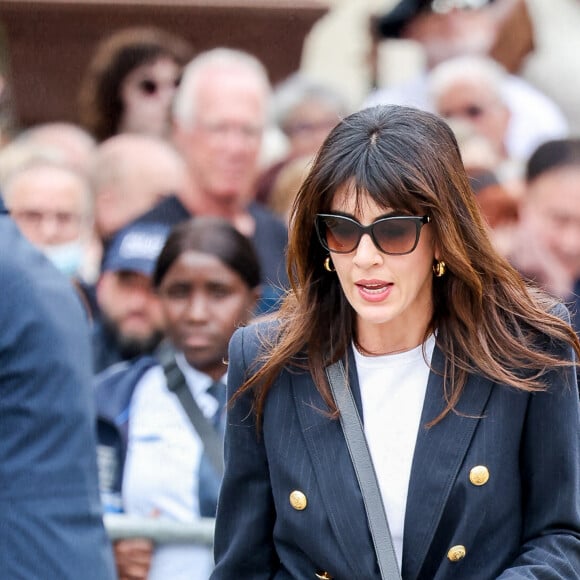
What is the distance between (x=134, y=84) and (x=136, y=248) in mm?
876

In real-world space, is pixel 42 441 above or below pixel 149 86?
below

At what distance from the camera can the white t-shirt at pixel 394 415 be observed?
2.64 meters

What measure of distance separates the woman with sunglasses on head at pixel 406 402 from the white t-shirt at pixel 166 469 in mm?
1394

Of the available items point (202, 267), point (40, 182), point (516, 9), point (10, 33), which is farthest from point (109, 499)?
point (516, 9)

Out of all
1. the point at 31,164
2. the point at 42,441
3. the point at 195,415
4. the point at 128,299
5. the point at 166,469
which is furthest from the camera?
the point at 31,164

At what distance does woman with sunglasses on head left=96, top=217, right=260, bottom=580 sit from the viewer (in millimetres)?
4281

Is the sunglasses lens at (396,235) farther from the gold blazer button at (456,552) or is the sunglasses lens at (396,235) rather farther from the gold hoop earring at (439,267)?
the gold blazer button at (456,552)

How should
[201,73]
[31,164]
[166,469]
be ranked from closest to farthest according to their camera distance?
[166,469] → [31,164] → [201,73]

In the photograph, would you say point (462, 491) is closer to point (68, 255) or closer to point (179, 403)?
point (179, 403)

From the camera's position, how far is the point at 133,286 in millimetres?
5129

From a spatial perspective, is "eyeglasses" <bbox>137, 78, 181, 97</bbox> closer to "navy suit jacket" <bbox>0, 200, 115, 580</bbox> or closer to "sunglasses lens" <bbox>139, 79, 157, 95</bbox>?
"sunglasses lens" <bbox>139, 79, 157, 95</bbox>

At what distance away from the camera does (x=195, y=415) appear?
4.46 m

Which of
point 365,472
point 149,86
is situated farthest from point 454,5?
point 365,472

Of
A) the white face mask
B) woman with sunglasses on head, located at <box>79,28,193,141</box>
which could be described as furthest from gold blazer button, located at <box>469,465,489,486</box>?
woman with sunglasses on head, located at <box>79,28,193,141</box>
